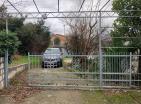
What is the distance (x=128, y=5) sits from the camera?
53.9ft

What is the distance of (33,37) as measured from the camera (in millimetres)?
33844

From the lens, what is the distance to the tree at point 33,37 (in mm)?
33013

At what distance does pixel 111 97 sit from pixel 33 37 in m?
22.7

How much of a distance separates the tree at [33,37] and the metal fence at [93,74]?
664 inches

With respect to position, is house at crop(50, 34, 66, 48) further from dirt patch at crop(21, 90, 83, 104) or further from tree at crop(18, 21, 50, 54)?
dirt patch at crop(21, 90, 83, 104)

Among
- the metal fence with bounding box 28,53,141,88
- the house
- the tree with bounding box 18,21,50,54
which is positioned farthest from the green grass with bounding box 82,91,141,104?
the house

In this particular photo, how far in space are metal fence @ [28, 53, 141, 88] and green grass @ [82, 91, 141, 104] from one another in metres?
1.08

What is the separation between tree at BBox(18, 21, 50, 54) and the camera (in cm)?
3301

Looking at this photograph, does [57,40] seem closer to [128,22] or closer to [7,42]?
[128,22]

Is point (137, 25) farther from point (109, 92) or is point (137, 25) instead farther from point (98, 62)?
point (109, 92)

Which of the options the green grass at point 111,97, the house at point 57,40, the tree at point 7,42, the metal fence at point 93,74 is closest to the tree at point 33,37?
the house at point 57,40

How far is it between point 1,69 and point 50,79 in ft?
7.92

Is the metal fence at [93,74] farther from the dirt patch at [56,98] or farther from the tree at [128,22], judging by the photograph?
the tree at [128,22]

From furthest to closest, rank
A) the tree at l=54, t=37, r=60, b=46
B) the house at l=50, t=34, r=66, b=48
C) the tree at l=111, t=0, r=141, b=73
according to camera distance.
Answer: the tree at l=54, t=37, r=60, b=46
the house at l=50, t=34, r=66, b=48
the tree at l=111, t=0, r=141, b=73
